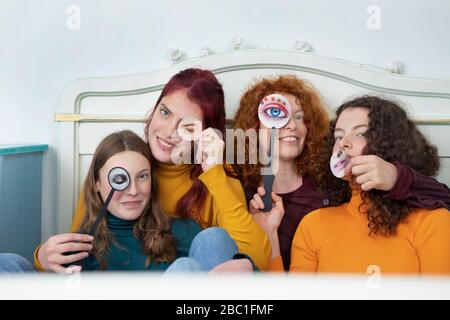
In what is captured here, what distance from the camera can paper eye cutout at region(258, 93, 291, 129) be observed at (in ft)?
4.45

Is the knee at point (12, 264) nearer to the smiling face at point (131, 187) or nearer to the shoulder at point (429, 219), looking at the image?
the smiling face at point (131, 187)

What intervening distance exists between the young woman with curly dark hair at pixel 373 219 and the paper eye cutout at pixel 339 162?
1 cm

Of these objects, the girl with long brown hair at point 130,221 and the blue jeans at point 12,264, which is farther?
the girl with long brown hair at point 130,221

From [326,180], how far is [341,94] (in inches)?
9.9

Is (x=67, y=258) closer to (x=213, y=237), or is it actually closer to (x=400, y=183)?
(x=213, y=237)

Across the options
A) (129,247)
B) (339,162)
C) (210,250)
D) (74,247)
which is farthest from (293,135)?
(74,247)

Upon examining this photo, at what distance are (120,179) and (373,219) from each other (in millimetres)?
577

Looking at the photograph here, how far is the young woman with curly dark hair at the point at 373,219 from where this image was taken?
1203mm

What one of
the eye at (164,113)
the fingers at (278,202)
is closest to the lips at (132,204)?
the eye at (164,113)

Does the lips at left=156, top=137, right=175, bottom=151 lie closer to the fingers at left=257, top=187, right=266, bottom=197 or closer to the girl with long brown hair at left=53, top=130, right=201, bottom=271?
the girl with long brown hair at left=53, top=130, right=201, bottom=271

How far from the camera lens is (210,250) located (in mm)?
1202

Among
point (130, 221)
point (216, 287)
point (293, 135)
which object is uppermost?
point (293, 135)

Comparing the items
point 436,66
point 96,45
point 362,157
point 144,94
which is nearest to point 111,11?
point 96,45

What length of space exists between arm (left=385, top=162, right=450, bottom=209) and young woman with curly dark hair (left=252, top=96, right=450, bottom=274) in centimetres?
1
